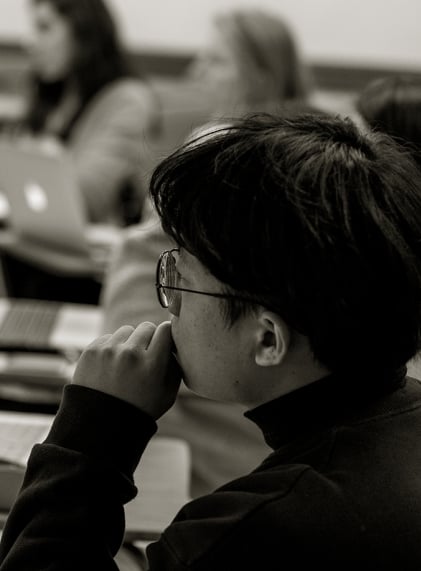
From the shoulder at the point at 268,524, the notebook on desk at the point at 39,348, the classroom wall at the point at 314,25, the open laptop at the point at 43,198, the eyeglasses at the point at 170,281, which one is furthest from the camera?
the classroom wall at the point at 314,25

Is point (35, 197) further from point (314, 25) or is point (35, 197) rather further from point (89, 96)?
point (314, 25)

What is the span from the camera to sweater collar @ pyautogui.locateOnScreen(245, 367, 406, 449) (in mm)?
810

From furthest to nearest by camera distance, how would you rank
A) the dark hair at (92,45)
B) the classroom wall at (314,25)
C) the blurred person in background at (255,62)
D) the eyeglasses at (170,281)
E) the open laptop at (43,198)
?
the classroom wall at (314,25) → the dark hair at (92,45) → the blurred person in background at (255,62) → the open laptop at (43,198) → the eyeglasses at (170,281)

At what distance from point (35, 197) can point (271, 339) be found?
5.62 ft

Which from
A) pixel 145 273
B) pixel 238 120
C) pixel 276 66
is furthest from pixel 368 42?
pixel 238 120

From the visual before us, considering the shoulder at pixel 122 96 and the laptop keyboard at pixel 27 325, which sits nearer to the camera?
the laptop keyboard at pixel 27 325

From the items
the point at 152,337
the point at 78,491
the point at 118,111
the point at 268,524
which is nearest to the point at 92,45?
the point at 118,111

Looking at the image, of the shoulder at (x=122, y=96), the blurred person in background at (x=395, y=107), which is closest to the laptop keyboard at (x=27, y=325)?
the blurred person in background at (x=395, y=107)

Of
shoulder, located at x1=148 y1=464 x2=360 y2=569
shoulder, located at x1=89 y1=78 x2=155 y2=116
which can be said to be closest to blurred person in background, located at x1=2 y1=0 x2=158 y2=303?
shoulder, located at x1=89 y1=78 x2=155 y2=116

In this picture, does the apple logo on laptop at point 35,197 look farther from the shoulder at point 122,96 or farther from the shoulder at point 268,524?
the shoulder at point 268,524

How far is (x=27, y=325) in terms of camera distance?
5.90 feet

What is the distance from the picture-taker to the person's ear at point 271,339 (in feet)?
2.57

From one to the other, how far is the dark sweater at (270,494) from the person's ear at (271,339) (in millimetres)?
41

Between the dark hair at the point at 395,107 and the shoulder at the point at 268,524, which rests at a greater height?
the shoulder at the point at 268,524
